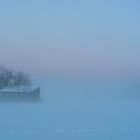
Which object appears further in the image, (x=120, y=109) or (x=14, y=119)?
(x=120, y=109)

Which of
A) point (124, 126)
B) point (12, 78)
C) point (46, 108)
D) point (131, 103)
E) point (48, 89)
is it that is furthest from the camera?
A: point (12, 78)

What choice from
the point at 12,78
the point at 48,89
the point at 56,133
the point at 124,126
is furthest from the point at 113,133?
the point at 12,78

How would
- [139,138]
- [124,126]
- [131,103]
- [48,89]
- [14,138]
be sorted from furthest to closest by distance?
[48,89] → [131,103] → [124,126] → [139,138] → [14,138]

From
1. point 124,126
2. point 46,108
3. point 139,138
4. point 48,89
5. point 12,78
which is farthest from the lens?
point 12,78

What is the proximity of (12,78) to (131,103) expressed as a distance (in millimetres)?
7085

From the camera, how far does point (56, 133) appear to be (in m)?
5.23

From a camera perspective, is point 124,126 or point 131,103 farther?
point 131,103

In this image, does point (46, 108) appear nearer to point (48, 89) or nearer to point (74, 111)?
point (74, 111)

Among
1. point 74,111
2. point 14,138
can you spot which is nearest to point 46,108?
point 74,111

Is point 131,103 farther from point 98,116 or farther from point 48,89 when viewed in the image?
point 48,89

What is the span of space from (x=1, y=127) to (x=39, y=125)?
0.56m

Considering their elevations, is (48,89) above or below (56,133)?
above

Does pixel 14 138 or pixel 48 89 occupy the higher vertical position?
pixel 48 89

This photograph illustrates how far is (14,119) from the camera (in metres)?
5.68
